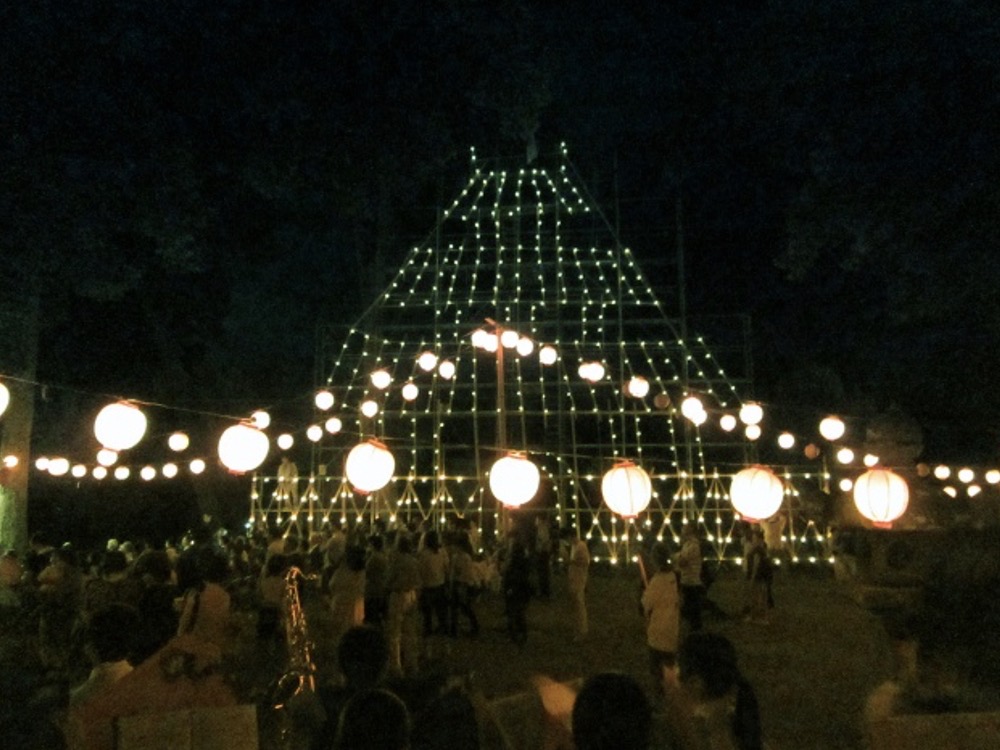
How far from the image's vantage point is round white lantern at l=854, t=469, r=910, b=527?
1043 cm

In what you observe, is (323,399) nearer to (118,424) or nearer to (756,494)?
(118,424)

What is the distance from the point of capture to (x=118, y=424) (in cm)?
898

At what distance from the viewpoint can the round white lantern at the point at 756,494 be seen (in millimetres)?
10648

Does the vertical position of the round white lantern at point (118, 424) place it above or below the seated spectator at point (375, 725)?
above

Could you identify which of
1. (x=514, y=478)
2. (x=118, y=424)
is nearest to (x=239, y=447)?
(x=118, y=424)

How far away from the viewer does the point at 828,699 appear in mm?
8086

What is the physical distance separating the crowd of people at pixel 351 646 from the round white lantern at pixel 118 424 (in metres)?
1.43

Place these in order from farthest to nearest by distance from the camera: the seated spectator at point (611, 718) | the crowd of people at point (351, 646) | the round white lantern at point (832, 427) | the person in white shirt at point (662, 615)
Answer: the round white lantern at point (832, 427) → the person in white shirt at point (662, 615) → the crowd of people at point (351, 646) → the seated spectator at point (611, 718)

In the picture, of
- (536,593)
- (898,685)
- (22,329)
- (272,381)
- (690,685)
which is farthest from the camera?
(272,381)

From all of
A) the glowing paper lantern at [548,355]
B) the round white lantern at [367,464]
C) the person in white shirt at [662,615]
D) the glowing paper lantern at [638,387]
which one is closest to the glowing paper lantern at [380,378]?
the glowing paper lantern at [548,355]

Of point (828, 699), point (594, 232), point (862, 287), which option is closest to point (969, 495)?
point (862, 287)

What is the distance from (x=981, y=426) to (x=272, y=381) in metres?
16.1

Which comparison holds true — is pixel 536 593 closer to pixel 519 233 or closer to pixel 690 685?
pixel 519 233

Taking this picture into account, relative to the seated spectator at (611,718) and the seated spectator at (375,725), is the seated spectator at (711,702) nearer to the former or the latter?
the seated spectator at (611,718)
